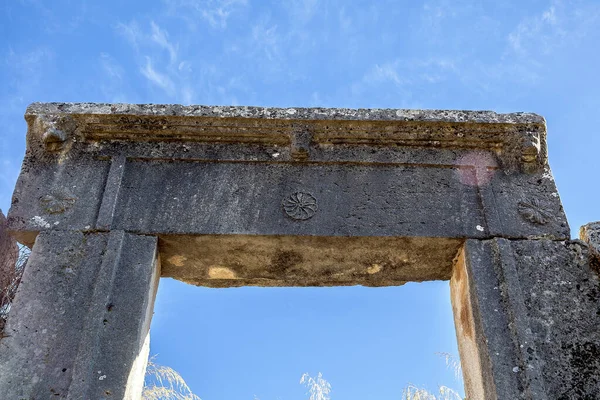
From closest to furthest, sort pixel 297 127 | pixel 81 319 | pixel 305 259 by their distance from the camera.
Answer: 1. pixel 81 319
2. pixel 305 259
3. pixel 297 127

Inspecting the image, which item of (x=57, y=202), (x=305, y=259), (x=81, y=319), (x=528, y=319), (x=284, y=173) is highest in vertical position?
(x=284, y=173)

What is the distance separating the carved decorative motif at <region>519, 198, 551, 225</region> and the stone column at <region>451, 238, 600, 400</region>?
0.15 metres

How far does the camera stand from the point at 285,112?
14.3ft

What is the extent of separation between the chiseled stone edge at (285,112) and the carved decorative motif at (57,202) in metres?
0.63

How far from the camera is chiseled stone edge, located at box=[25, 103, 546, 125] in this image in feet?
14.1

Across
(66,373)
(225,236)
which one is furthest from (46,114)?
(66,373)

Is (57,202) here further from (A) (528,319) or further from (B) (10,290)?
(A) (528,319)

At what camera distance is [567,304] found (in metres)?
3.69

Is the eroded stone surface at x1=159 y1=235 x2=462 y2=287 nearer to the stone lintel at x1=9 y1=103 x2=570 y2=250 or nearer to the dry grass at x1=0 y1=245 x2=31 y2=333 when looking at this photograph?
Result: the stone lintel at x1=9 y1=103 x2=570 y2=250

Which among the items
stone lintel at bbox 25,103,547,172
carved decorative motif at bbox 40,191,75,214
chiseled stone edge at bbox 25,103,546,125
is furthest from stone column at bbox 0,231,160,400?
chiseled stone edge at bbox 25,103,546,125

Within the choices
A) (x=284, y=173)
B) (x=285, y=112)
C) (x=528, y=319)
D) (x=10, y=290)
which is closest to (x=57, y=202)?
(x=10, y=290)

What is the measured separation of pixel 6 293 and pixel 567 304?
367cm

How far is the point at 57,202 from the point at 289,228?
1.56m

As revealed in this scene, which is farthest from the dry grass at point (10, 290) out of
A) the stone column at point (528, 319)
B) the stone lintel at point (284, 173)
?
the stone column at point (528, 319)
